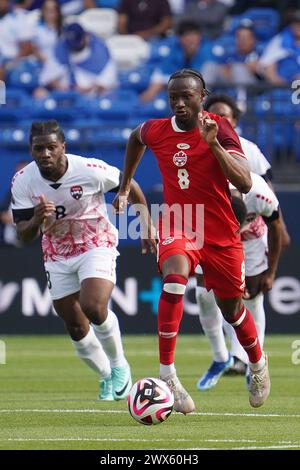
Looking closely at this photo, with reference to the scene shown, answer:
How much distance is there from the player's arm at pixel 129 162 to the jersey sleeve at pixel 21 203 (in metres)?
0.96

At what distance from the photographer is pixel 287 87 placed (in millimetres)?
18000

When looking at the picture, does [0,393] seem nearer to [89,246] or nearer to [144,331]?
[89,246]

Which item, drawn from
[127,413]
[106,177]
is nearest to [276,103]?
[106,177]

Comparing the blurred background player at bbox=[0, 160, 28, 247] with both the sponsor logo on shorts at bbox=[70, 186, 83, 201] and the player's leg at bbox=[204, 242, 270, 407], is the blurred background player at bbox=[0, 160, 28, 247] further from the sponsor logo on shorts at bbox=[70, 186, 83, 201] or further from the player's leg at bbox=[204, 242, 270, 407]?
the player's leg at bbox=[204, 242, 270, 407]

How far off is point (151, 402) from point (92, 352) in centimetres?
209

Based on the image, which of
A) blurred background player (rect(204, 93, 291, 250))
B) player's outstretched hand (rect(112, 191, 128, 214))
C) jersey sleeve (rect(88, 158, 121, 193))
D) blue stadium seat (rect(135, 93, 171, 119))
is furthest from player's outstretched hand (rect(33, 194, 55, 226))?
blue stadium seat (rect(135, 93, 171, 119))

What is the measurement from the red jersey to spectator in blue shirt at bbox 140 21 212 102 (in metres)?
10.4

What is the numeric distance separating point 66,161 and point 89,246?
2.39 ft

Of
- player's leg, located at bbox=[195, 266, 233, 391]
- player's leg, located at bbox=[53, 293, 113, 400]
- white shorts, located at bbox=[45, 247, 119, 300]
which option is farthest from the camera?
player's leg, located at bbox=[195, 266, 233, 391]

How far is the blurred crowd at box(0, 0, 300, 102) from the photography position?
1945 centimetres

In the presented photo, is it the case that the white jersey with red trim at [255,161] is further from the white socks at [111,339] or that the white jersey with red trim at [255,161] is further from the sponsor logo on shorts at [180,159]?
the sponsor logo on shorts at [180,159]

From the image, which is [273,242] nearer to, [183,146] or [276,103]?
[183,146]

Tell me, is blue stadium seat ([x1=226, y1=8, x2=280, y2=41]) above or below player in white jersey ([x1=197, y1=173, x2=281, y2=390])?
above
